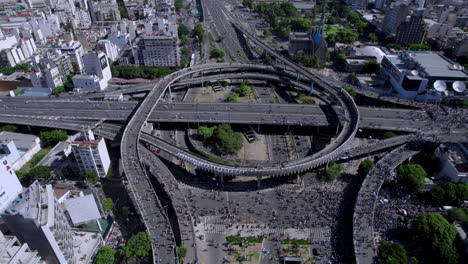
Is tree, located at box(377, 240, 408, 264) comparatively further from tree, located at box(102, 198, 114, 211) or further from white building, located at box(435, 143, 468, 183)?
tree, located at box(102, 198, 114, 211)

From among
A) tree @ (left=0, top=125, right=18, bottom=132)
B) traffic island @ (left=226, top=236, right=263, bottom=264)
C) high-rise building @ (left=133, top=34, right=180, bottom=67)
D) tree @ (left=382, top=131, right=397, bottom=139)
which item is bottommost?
traffic island @ (left=226, top=236, right=263, bottom=264)

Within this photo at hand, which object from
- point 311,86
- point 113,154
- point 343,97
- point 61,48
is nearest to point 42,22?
point 61,48

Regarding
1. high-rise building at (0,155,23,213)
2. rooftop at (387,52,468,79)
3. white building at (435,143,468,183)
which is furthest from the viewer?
rooftop at (387,52,468,79)

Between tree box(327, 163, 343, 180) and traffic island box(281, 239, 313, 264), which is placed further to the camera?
tree box(327, 163, 343, 180)

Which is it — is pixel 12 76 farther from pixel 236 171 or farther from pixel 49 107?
pixel 236 171

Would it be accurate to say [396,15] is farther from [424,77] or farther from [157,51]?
[157,51]

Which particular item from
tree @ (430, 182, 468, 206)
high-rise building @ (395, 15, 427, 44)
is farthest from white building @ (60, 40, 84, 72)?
high-rise building @ (395, 15, 427, 44)

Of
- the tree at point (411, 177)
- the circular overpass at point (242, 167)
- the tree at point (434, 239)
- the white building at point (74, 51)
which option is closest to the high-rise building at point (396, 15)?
the circular overpass at point (242, 167)
